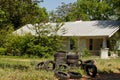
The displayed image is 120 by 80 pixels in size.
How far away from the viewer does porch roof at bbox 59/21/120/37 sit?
4222 cm

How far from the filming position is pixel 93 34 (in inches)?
1663

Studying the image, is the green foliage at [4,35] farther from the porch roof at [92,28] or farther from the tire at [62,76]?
the tire at [62,76]

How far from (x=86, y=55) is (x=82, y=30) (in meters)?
5.16

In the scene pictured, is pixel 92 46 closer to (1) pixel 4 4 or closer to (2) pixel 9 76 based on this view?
(1) pixel 4 4

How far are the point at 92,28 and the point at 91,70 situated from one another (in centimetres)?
2538

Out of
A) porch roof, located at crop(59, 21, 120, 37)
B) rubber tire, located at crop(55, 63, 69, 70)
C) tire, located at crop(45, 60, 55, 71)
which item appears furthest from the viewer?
porch roof, located at crop(59, 21, 120, 37)

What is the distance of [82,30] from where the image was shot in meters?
45.1

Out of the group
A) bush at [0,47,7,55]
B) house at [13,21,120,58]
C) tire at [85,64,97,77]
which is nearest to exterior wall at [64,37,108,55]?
house at [13,21,120,58]

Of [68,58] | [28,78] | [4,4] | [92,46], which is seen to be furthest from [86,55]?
[28,78]

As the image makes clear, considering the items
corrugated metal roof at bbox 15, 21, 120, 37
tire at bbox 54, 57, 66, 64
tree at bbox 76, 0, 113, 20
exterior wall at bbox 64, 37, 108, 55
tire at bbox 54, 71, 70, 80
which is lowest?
tire at bbox 54, 71, 70, 80

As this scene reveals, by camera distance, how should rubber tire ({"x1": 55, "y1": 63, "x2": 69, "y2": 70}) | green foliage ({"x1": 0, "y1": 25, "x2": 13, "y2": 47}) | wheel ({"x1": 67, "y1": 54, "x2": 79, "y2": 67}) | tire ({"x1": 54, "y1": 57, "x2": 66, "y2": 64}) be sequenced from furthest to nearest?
1. green foliage ({"x1": 0, "y1": 25, "x2": 13, "y2": 47})
2. wheel ({"x1": 67, "y1": 54, "x2": 79, "y2": 67})
3. tire ({"x1": 54, "y1": 57, "x2": 66, "y2": 64})
4. rubber tire ({"x1": 55, "y1": 63, "x2": 69, "y2": 70})

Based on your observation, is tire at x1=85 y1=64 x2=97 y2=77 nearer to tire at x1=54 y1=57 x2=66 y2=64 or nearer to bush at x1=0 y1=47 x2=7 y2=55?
tire at x1=54 y1=57 x2=66 y2=64

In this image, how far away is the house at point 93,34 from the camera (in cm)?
4188

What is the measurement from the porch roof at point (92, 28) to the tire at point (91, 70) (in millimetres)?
20742
